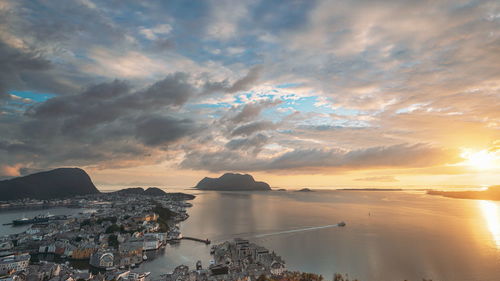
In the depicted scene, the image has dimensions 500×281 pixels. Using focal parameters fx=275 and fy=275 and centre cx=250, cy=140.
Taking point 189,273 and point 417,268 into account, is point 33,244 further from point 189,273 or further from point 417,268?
point 417,268

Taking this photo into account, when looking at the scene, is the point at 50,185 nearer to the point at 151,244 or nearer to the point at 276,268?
the point at 151,244

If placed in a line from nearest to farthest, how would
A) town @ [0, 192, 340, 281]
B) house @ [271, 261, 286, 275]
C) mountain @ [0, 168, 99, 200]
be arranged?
town @ [0, 192, 340, 281] < house @ [271, 261, 286, 275] < mountain @ [0, 168, 99, 200]

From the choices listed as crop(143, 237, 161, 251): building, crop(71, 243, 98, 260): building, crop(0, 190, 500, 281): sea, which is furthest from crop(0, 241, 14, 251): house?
crop(0, 190, 500, 281): sea

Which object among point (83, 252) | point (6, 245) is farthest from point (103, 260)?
point (6, 245)

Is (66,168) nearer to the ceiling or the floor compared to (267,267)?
nearer to the ceiling

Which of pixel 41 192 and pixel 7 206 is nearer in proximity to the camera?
pixel 7 206

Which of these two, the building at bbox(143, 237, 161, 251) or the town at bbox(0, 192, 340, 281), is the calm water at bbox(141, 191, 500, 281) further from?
the town at bbox(0, 192, 340, 281)

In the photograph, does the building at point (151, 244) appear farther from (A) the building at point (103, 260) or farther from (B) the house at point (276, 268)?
(B) the house at point (276, 268)

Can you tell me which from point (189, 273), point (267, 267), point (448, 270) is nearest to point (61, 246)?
point (189, 273)

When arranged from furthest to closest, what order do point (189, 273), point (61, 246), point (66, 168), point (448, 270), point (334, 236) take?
point (66, 168) < point (334, 236) < point (61, 246) < point (448, 270) < point (189, 273)
